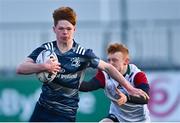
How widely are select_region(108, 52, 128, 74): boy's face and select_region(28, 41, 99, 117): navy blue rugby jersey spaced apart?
981 mm

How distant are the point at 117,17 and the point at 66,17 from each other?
43.2 ft

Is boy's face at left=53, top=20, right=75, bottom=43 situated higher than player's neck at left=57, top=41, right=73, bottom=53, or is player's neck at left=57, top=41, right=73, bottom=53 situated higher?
boy's face at left=53, top=20, right=75, bottom=43

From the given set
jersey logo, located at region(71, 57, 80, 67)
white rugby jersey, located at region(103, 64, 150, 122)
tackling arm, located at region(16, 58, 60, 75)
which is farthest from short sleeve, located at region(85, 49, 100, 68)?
white rugby jersey, located at region(103, 64, 150, 122)

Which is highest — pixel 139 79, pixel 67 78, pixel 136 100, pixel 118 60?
pixel 118 60

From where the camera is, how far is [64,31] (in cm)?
1089

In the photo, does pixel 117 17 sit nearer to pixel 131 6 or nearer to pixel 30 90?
pixel 131 6

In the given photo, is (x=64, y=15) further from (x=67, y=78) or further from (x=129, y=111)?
(x=129, y=111)

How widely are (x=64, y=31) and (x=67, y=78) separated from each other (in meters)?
0.55

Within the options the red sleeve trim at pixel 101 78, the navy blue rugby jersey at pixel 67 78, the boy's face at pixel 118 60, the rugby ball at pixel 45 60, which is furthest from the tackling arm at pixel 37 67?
the red sleeve trim at pixel 101 78

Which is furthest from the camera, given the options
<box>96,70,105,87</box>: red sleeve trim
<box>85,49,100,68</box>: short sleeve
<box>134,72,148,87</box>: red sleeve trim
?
<box>96,70,105,87</box>: red sleeve trim

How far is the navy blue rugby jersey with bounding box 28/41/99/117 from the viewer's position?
36.1 feet

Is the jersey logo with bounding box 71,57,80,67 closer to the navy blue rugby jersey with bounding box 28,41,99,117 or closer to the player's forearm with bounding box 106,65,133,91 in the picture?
the navy blue rugby jersey with bounding box 28,41,99,117

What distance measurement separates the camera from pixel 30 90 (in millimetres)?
20031

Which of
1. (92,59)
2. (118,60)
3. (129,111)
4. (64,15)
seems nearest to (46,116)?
(92,59)
